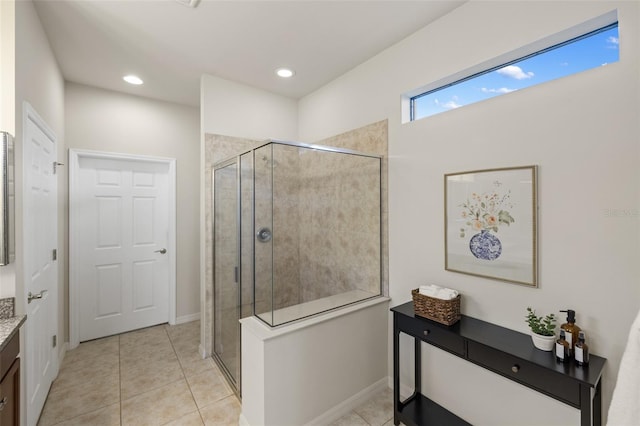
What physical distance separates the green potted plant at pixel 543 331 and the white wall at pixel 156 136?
357 cm

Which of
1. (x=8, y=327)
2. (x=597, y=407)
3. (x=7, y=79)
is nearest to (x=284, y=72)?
(x=7, y=79)

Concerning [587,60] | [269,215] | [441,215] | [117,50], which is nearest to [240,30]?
[117,50]

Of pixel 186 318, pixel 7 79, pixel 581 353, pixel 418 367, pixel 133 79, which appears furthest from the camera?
pixel 186 318

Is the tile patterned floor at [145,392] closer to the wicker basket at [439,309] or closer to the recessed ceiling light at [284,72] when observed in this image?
the wicker basket at [439,309]

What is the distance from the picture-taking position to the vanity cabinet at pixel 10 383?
1.31 meters

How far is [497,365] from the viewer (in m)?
1.52

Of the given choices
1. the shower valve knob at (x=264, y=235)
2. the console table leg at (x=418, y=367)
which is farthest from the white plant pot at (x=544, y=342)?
the shower valve knob at (x=264, y=235)

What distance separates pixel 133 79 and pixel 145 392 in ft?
9.66

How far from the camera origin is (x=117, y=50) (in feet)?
8.04

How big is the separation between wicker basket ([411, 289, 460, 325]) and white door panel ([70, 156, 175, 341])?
3060 millimetres

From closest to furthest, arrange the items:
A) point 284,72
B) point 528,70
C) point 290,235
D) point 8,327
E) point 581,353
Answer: point 581,353 < point 8,327 < point 528,70 < point 290,235 < point 284,72

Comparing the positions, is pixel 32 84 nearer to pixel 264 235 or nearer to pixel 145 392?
pixel 264 235

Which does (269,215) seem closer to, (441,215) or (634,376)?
(441,215)

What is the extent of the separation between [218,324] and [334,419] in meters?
1.41
